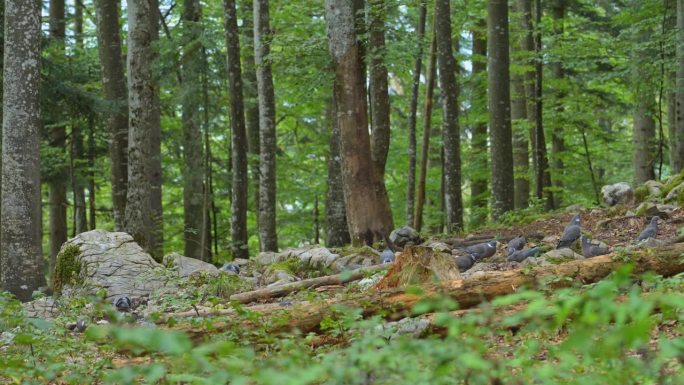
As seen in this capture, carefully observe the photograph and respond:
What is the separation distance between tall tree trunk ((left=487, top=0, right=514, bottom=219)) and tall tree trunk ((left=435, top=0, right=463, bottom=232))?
0.72 m

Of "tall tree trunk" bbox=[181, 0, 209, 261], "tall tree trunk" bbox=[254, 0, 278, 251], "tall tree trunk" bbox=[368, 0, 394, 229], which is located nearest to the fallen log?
"tall tree trunk" bbox=[368, 0, 394, 229]

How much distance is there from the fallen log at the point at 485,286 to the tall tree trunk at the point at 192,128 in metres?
9.98

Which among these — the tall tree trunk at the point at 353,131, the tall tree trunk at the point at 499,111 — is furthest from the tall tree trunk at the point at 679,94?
the tall tree trunk at the point at 353,131

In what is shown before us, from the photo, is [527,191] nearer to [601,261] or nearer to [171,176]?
[171,176]

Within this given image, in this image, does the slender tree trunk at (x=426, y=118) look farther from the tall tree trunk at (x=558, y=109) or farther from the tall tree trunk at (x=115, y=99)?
the tall tree trunk at (x=115, y=99)

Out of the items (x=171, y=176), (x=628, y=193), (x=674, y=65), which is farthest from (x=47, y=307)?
(x=171, y=176)

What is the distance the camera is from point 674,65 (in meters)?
13.2

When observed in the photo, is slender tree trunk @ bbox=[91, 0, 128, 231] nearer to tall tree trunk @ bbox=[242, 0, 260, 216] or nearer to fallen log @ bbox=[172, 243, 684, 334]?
tall tree trunk @ bbox=[242, 0, 260, 216]

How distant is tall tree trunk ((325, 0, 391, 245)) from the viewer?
1046 centimetres

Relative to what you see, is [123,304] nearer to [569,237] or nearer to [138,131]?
[138,131]

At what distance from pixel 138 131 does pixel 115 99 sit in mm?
2923

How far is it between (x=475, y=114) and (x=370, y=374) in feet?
56.9

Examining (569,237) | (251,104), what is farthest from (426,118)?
(251,104)

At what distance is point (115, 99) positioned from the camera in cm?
1412
